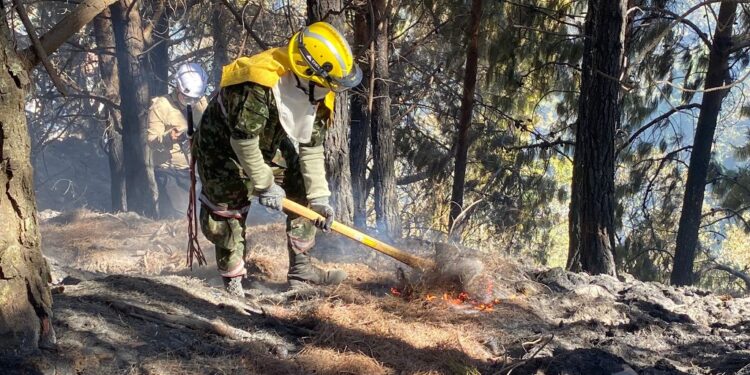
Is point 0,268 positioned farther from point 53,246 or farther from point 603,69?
point 53,246

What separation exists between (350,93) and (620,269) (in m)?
6.22

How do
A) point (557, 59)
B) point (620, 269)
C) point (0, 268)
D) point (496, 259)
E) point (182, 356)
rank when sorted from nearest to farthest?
point (0, 268)
point (182, 356)
point (496, 259)
point (557, 59)
point (620, 269)

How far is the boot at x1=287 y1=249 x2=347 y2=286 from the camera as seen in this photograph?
4.74 meters

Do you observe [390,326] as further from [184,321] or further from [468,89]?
[468,89]

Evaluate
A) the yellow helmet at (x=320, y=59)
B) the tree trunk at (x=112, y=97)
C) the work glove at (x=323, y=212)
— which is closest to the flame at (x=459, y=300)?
the work glove at (x=323, y=212)

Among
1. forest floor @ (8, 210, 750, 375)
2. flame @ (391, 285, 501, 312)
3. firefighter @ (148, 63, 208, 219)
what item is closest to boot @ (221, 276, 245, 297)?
forest floor @ (8, 210, 750, 375)

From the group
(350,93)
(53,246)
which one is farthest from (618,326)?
(53,246)

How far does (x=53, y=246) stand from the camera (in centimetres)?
812

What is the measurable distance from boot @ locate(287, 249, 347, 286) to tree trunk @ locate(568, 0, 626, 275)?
258 centimetres

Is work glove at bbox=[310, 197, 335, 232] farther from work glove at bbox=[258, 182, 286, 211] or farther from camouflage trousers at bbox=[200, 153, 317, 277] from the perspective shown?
work glove at bbox=[258, 182, 286, 211]

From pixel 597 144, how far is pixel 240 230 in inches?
134

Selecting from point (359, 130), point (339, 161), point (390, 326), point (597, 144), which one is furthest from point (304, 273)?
point (359, 130)

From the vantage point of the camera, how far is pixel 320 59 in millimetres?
3816

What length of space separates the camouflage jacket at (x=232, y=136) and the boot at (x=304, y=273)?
0.63m
